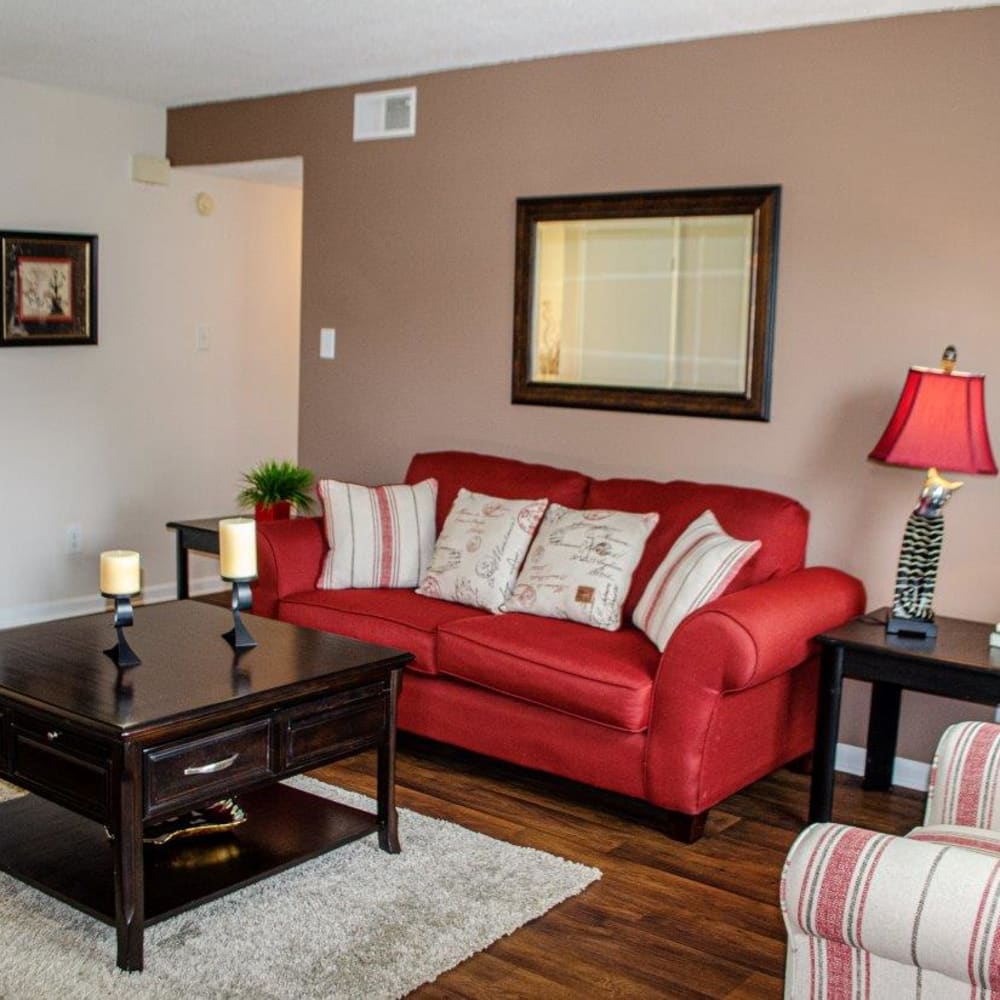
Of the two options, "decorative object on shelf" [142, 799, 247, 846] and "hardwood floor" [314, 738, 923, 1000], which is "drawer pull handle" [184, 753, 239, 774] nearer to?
"decorative object on shelf" [142, 799, 247, 846]

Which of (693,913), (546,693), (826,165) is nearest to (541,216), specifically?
(826,165)

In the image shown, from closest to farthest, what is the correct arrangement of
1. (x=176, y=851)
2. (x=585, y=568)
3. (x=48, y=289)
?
1. (x=176, y=851)
2. (x=585, y=568)
3. (x=48, y=289)

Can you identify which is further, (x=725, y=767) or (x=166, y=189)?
(x=166, y=189)

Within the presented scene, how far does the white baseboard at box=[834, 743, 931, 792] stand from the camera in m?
3.95

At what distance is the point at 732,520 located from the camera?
3.96m

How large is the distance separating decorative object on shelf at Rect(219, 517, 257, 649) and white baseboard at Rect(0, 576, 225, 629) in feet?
7.35

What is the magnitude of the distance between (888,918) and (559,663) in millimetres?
1792

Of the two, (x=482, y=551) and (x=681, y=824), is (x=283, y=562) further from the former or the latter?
(x=681, y=824)

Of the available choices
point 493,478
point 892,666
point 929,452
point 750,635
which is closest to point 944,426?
point 929,452

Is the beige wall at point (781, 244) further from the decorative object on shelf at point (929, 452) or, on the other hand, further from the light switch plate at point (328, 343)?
the decorative object on shelf at point (929, 452)

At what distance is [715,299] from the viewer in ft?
14.0

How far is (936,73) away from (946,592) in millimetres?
1535

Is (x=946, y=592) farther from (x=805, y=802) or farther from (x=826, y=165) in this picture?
(x=826, y=165)

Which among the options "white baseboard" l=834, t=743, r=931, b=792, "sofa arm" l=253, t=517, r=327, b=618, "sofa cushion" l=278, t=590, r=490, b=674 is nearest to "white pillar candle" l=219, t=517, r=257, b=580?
"sofa cushion" l=278, t=590, r=490, b=674
